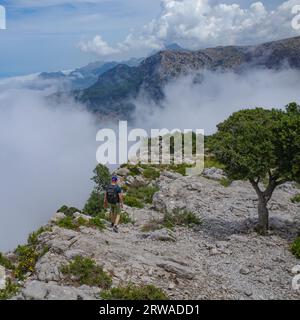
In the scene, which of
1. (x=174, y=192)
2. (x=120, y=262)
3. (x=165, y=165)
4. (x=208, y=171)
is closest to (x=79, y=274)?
(x=120, y=262)

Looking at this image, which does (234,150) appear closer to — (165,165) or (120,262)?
(120,262)

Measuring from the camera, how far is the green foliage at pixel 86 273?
60.5ft

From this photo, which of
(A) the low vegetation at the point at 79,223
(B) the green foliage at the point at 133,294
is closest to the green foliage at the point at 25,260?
(A) the low vegetation at the point at 79,223

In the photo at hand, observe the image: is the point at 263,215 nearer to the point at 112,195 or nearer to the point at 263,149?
the point at 263,149

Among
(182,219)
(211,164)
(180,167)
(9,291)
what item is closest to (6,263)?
(9,291)

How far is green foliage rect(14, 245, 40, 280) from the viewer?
20.6 metres

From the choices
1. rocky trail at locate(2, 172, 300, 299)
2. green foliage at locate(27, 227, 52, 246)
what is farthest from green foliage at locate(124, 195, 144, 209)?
green foliage at locate(27, 227, 52, 246)

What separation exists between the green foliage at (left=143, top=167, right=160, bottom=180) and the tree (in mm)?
17035

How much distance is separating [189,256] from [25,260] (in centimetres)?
837

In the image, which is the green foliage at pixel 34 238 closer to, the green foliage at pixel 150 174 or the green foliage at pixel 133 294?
the green foliage at pixel 133 294

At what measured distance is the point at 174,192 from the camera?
125ft

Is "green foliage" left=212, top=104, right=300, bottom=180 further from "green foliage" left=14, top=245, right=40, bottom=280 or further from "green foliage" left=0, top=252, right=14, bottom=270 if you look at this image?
"green foliage" left=0, top=252, right=14, bottom=270

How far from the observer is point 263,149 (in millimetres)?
27000
